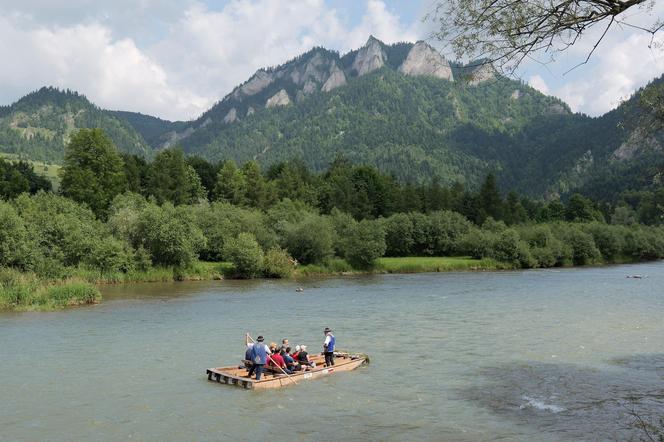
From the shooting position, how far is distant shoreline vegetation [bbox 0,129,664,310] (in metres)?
67.8

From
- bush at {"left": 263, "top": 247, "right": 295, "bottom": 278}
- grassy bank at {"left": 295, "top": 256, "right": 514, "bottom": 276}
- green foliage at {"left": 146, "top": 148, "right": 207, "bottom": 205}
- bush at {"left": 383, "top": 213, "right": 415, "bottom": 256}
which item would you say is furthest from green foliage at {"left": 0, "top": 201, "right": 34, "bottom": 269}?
bush at {"left": 383, "top": 213, "right": 415, "bottom": 256}

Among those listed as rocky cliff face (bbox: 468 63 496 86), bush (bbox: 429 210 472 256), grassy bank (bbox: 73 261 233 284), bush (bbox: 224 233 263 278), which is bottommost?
grassy bank (bbox: 73 261 233 284)

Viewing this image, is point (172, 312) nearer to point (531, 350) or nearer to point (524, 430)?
point (531, 350)

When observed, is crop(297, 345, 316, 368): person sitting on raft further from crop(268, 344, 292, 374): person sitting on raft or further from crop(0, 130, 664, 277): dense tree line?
crop(0, 130, 664, 277): dense tree line

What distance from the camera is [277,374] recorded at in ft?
93.9

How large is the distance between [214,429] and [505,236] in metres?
93.9

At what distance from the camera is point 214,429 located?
21.9 metres

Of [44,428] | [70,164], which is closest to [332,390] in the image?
[44,428]

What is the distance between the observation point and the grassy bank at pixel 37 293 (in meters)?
51.6

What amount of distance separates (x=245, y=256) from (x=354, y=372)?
53839mm

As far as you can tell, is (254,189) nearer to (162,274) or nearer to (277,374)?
(162,274)

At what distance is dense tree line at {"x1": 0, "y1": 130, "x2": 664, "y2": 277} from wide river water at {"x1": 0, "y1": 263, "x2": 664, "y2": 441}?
49.3ft

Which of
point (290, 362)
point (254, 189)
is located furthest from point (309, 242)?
point (290, 362)

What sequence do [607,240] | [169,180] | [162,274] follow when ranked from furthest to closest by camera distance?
1. [607,240]
2. [169,180]
3. [162,274]
